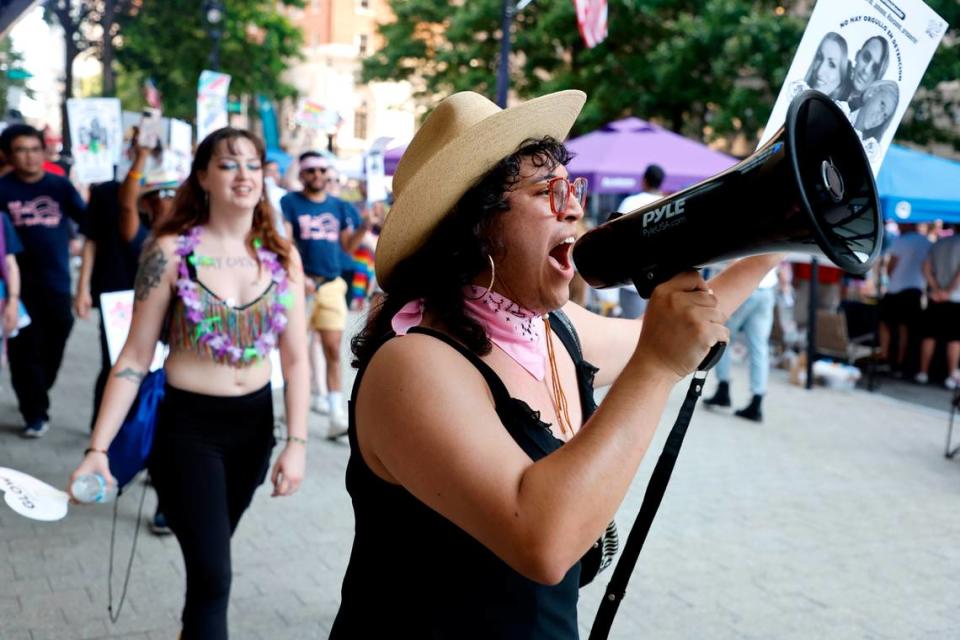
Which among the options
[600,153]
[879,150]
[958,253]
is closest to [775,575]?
[879,150]

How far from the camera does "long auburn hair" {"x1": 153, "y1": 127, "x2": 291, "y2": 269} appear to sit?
3334mm

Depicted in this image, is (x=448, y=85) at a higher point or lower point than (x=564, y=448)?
higher

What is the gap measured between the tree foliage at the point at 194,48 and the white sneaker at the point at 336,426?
21678 mm

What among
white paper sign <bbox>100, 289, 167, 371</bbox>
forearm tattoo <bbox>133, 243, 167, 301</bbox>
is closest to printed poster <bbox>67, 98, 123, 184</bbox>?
white paper sign <bbox>100, 289, 167, 371</bbox>

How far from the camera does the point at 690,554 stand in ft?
16.3

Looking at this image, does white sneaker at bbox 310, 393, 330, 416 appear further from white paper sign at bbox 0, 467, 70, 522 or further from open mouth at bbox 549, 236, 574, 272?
open mouth at bbox 549, 236, 574, 272

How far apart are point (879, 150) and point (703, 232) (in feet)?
2.33

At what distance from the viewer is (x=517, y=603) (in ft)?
5.38

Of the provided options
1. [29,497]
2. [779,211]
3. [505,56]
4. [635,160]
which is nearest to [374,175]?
[505,56]

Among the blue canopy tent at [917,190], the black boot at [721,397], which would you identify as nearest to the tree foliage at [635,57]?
the blue canopy tent at [917,190]

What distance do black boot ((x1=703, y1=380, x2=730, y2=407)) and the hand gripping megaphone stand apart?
24.6 feet

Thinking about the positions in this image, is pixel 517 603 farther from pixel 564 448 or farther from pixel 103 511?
pixel 103 511

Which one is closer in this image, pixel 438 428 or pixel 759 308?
pixel 438 428

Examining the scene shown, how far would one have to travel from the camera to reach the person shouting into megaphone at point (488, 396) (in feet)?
4.63
